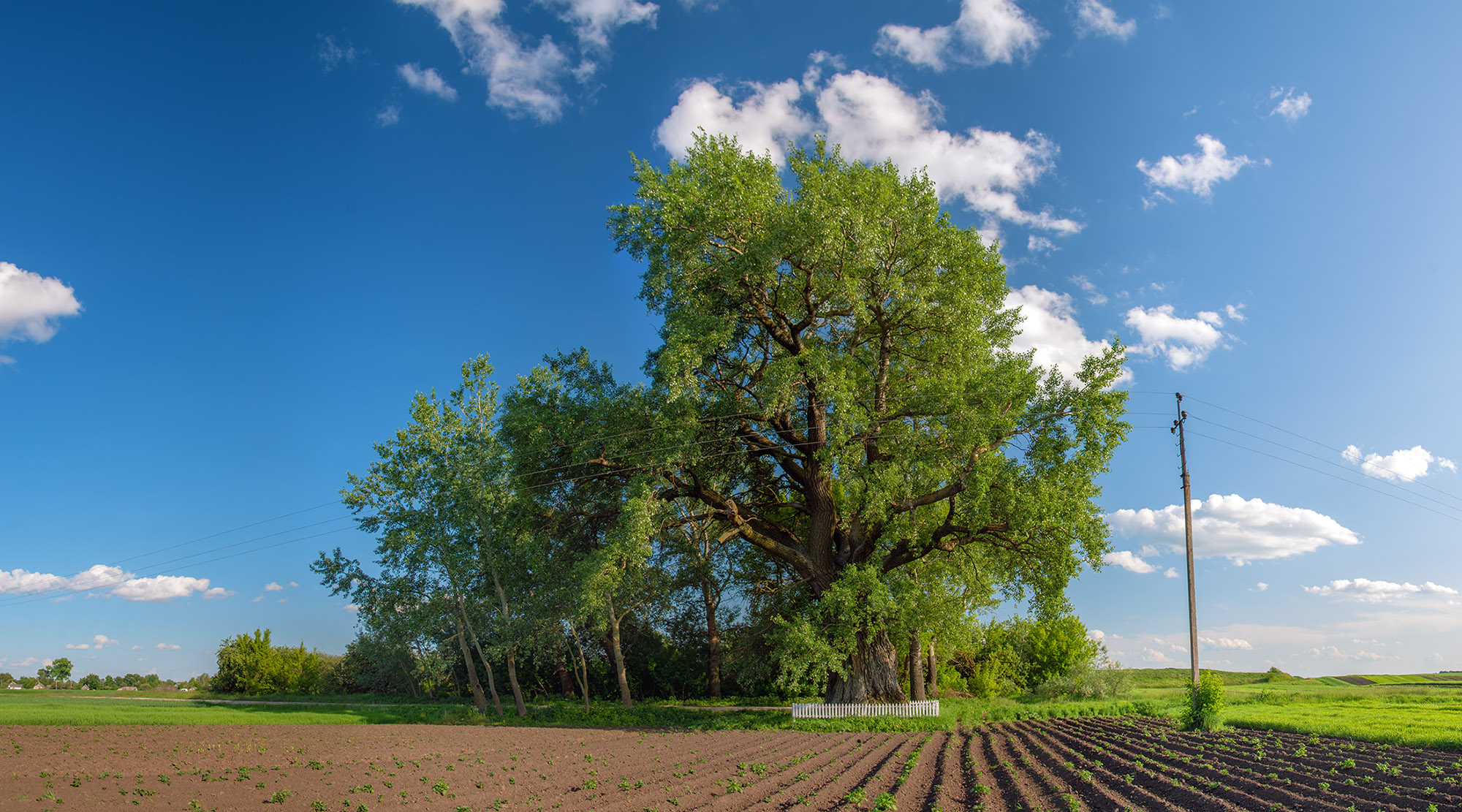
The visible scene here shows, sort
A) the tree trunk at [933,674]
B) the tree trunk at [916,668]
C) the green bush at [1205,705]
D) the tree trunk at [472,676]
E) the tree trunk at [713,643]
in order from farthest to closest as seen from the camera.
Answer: the tree trunk at [713,643], the tree trunk at [933,674], the tree trunk at [916,668], the tree trunk at [472,676], the green bush at [1205,705]

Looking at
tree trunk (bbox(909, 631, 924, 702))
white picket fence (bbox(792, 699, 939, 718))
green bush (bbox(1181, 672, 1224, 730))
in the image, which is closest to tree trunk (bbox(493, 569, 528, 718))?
white picket fence (bbox(792, 699, 939, 718))

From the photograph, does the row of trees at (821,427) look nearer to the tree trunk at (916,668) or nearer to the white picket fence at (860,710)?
the white picket fence at (860,710)

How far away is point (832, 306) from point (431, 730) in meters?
17.3

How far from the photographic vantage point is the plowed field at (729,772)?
10.6 metres

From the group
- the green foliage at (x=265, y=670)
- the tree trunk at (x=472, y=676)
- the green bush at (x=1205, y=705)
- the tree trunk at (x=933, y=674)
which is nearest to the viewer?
the green bush at (x=1205, y=705)

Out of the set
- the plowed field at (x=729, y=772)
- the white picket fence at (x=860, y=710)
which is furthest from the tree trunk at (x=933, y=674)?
the plowed field at (x=729, y=772)

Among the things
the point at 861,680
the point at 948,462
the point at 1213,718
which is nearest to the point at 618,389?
the point at 948,462

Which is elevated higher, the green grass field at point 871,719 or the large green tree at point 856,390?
the large green tree at point 856,390

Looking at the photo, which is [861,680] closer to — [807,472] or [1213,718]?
[807,472]

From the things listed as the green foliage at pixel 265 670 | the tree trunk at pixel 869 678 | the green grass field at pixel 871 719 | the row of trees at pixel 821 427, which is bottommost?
the green foliage at pixel 265 670

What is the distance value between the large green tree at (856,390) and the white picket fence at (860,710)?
1.40 ft

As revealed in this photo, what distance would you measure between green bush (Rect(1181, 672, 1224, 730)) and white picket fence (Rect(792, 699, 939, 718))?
6.91 m

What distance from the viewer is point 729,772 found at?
1335cm

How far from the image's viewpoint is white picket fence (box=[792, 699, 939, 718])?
22344 mm
